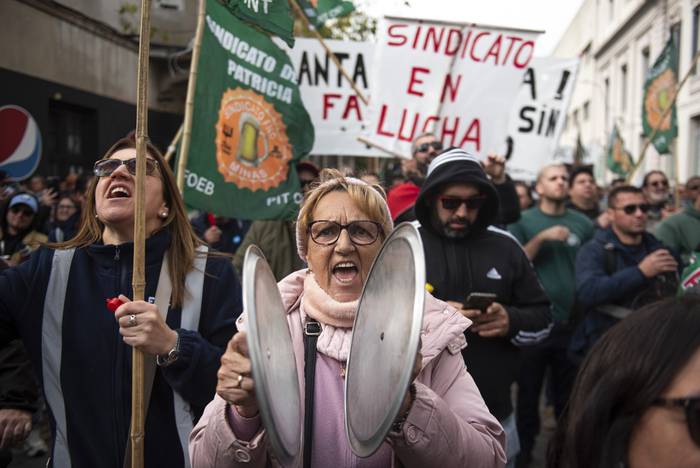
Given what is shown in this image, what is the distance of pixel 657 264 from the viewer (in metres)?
4.44

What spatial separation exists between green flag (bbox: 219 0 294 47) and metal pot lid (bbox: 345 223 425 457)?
2.39 metres

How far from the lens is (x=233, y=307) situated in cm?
253

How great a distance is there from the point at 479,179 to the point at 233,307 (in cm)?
133

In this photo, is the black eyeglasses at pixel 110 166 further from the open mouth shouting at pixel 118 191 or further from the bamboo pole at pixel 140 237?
the bamboo pole at pixel 140 237

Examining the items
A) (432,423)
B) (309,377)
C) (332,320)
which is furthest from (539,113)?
(432,423)

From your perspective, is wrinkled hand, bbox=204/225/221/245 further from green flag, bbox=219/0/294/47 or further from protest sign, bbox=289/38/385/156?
green flag, bbox=219/0/294/47

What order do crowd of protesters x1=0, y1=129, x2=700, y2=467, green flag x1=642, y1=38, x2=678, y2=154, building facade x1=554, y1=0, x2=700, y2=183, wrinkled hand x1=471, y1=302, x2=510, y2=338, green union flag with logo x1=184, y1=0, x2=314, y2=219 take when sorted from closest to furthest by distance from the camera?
crowd of protesters x1=0, y1=129, x2=700, y2=467 < wrinkled hand x1=471, y1=302, x2=510, y2=338 < green union flag with logo x1=184, y1=0, x2=314, y2=219 < green flag x1=642, y1=38, x2=678, y2=154 < building facade x1=554, y1=0, x2=700, y2=183

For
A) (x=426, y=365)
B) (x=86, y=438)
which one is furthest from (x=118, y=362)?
(x=426, y=365)

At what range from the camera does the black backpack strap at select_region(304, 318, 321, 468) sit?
1883mm

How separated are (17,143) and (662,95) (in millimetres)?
7044

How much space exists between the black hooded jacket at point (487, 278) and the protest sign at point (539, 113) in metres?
3.30

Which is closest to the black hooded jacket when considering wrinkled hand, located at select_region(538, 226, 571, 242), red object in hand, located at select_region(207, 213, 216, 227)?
wrinkled hand, located at select_region(538, 226, 571, 242)

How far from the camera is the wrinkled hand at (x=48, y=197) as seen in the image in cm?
761

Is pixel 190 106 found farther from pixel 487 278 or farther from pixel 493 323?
pixel 493 323
